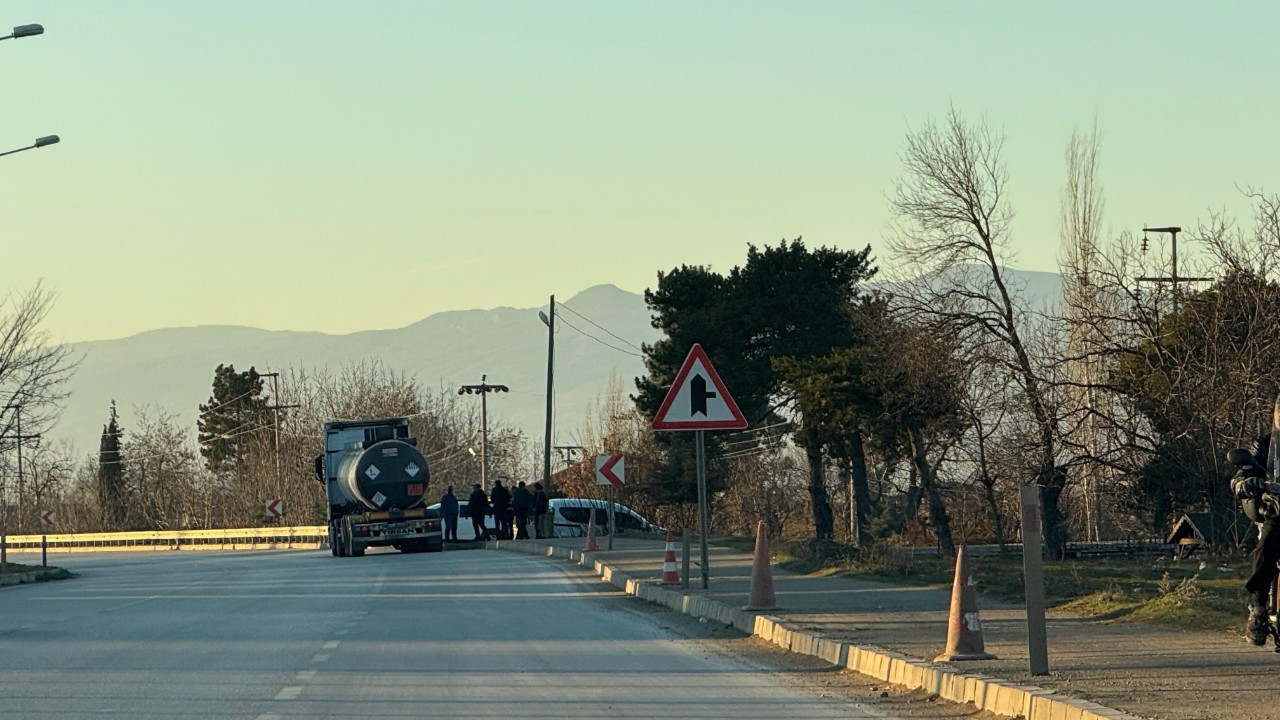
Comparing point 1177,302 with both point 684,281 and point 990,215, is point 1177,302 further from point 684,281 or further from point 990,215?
point 684,281

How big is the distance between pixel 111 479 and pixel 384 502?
286ft

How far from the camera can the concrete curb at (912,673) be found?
9.34 m

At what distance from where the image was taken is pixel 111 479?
122938 mm

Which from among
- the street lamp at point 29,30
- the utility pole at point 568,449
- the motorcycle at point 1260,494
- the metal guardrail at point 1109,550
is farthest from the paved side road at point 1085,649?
the utility pole at point 568,449

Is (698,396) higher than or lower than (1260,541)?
higher

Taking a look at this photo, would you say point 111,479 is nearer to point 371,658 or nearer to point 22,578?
point 22,578

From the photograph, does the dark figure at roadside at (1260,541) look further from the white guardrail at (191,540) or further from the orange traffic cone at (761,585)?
the white guardrail at (191,540)

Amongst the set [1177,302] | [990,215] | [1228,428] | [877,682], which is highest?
[990,215]

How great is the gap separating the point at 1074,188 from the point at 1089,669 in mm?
53429

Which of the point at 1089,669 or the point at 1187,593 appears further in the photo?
the point at 1187,593

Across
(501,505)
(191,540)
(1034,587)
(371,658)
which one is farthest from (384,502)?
(1034,587)

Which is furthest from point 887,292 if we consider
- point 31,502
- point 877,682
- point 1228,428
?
point 31,502

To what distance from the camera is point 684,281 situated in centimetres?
5400

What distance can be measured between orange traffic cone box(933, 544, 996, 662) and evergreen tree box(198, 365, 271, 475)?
4558 inches
